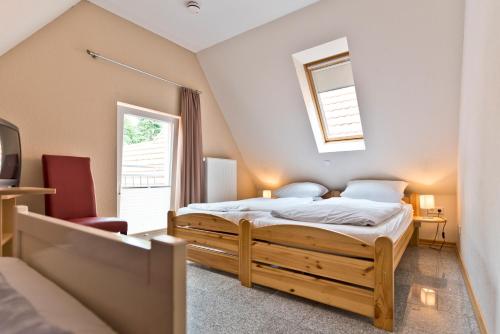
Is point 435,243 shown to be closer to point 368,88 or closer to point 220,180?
point 368,88

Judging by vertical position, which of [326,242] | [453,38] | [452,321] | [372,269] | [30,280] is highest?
[453,38]

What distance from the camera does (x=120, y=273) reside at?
62cm

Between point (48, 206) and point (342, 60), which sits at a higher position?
point (342, 60)

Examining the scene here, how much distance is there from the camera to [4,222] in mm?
1417

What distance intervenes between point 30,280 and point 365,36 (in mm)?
3236

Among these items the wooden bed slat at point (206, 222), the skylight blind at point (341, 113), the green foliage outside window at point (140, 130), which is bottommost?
the wooden bed slat at point (206, 222)

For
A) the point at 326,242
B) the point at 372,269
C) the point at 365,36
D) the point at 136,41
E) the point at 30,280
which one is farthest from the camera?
the point at 136,41

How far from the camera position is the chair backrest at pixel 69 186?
2.40m

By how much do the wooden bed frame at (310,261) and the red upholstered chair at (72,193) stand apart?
0.87m

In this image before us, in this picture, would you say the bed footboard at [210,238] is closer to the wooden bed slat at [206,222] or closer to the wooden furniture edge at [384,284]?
the wooden bed slat at [206,222]

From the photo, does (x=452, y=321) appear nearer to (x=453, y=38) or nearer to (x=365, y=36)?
(x=453, y=38)

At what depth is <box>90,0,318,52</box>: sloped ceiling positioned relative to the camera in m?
2.83

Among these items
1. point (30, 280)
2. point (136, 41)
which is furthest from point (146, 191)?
point (30, 280)

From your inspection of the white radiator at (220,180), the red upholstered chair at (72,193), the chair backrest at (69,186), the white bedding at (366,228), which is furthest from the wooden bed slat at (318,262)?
the white radiator at (220,180)
